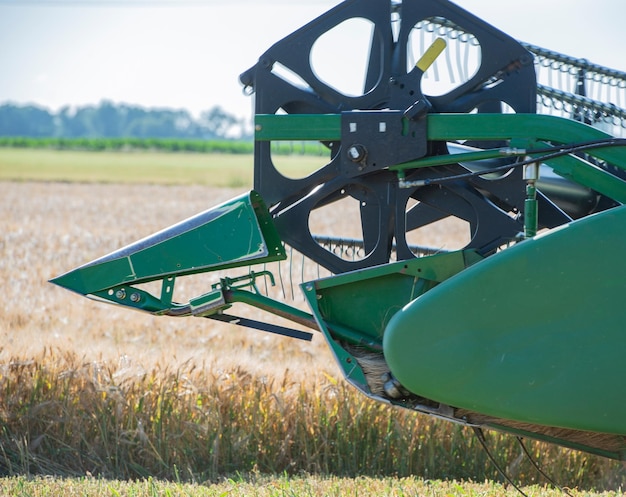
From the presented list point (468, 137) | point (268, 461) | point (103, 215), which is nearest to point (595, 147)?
point (468, 137)

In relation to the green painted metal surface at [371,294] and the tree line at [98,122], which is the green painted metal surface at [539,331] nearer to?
the green painted metal surface at [371,294]

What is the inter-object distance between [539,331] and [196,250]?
4.71 feet

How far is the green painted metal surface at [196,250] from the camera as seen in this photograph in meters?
3.58

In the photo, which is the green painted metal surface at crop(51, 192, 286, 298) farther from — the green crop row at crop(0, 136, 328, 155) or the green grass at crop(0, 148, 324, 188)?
the green crop row at crop(0, 136, 328, 155)

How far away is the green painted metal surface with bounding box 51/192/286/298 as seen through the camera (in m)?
3.58

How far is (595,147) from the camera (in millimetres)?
3236

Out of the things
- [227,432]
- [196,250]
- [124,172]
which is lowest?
[124,172]

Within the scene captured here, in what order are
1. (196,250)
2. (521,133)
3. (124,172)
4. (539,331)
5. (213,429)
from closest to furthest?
(539,331)
(521,133)
(196,250)
(213,429)
(124,172)

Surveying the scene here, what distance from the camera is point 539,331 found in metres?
2.91

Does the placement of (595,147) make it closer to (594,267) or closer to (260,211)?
(594,267)

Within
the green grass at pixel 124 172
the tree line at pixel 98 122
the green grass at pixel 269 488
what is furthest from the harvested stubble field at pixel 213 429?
the tree line at pixel 98 122

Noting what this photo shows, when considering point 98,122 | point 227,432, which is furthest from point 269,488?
point 98,122

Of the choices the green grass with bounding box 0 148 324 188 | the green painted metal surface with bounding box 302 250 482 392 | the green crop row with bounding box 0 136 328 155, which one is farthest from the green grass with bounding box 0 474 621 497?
the green crop row with bounding box 0 136 328 155

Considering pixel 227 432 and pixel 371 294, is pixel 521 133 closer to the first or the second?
pixel 371 294
